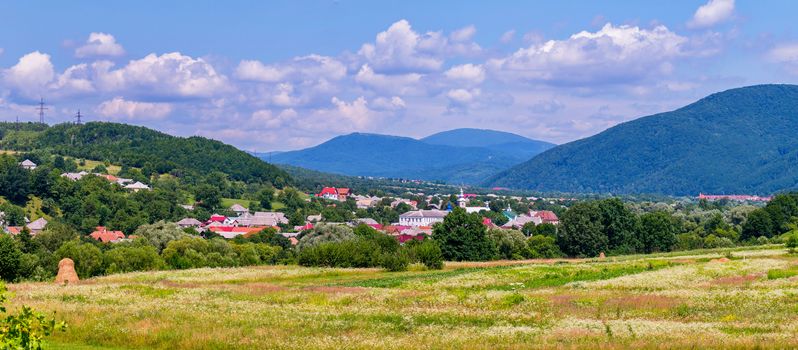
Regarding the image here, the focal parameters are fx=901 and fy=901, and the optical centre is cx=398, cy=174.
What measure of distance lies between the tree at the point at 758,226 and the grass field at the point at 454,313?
75.9 m

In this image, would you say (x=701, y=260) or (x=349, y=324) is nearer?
(x=349, y=324)

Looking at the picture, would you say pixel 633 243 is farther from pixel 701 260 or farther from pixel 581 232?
pixel 701 260

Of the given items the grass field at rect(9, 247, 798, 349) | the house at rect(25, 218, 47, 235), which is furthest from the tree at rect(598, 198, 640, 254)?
the house at rect(25, 218, 47, 235)

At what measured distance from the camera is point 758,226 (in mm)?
132250

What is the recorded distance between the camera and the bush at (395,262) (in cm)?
7844

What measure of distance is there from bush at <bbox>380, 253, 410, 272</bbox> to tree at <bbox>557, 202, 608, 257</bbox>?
43.8m

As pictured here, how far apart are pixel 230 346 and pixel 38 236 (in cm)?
9923

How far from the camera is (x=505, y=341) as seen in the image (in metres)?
29.2

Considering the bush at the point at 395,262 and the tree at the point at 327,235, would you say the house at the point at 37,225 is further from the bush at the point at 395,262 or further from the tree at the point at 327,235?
the bush at the point at 395,262

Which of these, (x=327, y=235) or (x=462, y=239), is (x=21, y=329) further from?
(x=327, y=235)

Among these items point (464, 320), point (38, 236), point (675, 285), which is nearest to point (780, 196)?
point (675, 285)

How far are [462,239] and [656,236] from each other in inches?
1337

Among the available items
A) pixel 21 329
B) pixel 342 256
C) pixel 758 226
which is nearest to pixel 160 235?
pixel 342 256

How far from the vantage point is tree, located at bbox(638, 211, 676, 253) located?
121 m
